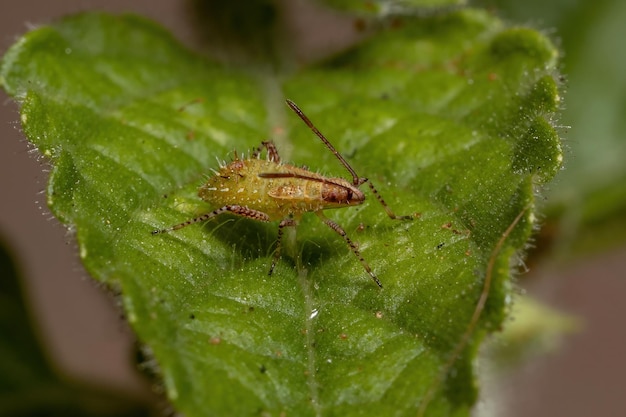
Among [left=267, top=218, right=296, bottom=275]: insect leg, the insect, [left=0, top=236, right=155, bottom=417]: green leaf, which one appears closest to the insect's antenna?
the insect

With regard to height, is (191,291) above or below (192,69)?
below

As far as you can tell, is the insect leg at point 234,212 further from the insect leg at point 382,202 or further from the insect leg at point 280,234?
the insect leg at point 382,202

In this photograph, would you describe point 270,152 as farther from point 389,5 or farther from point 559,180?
point 559,180

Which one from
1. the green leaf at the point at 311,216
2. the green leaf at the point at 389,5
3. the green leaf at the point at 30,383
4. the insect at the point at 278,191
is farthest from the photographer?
the green leaf at the point at 30,383

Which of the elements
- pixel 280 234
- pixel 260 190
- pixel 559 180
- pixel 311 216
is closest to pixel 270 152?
pixel 260 190

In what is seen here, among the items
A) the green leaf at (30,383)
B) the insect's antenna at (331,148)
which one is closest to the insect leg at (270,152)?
the insect's antenna at (331,148)

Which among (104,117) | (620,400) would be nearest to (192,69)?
(104,117)

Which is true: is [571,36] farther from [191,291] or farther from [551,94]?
[191,291]
